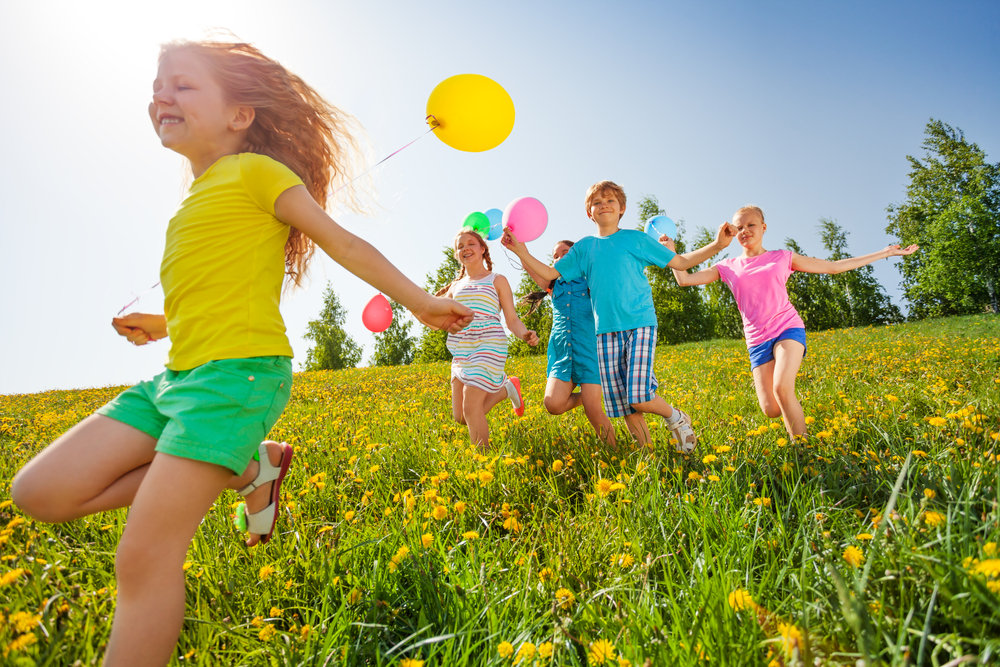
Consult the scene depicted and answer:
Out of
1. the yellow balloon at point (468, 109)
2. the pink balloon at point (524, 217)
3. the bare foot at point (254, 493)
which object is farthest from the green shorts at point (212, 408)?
the pink balloon at point (524, 217)

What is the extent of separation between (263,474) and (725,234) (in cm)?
347

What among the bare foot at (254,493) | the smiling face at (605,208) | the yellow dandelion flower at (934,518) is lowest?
the yellow dandelion flower at (934,518)

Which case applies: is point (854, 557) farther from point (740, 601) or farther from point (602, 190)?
point (602, 190)

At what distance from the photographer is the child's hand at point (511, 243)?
4141mm

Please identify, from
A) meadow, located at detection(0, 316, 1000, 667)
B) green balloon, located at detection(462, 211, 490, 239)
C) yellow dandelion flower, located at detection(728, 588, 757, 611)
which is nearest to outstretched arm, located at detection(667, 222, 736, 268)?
meadow, located at detection(0, 316, 1000, 667)

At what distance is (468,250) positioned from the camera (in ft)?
15.5

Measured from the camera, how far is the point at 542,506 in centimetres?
266

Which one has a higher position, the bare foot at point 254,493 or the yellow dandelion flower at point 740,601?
the bare foot at point 254,493

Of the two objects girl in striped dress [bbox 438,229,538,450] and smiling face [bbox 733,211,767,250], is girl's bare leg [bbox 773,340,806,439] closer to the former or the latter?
smiling face [bbox 733,211,767,250]

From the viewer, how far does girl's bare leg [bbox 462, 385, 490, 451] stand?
3916mm

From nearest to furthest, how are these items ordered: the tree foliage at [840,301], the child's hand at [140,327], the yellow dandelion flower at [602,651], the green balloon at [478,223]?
1. the yellow dandelion flower at [602,651]
2. the child's hand at [140,327]
3. the green balloon at [478,223]
4. the tree foliage at [840,301]

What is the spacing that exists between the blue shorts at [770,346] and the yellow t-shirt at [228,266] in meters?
3.51

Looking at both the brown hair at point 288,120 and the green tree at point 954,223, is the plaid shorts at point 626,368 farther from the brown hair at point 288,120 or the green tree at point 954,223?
the green tree at point 954,223

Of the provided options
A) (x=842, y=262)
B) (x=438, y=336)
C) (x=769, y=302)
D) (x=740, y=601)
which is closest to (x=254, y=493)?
(x=740, y=601)
